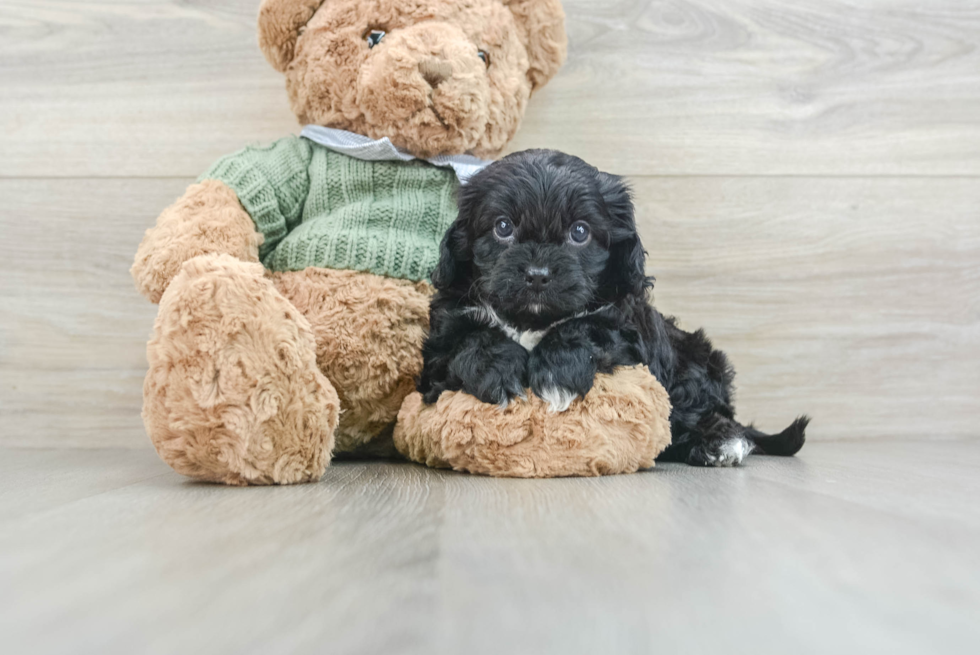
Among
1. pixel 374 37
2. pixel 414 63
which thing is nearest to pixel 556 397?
pixel 414 63

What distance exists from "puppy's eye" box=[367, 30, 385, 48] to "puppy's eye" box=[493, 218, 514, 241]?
1.44 feet

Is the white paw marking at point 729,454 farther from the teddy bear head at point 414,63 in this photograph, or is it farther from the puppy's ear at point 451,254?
the teddy bear head at point 414,63

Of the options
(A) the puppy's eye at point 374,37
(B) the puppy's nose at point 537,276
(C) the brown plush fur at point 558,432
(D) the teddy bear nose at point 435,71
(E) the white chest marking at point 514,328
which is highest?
(A) the puppy's eye at point 374,37

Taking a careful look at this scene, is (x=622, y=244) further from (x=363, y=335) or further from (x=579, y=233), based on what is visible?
(x=363, y=335)

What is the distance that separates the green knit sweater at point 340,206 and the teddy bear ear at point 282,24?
A: 16cm

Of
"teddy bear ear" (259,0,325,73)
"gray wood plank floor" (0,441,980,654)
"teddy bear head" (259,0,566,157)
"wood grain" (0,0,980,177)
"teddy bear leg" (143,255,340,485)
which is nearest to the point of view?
"gray wood plank floor" (0,441,980,654)

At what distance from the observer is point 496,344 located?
110 cm

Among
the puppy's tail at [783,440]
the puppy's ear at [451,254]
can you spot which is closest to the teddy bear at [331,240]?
the puppy's ear at [451,254]

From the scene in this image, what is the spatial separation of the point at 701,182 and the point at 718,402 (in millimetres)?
593

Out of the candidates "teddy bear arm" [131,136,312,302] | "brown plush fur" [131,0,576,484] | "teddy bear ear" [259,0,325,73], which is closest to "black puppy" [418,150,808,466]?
"brown plush fur" [131,0,576,484]

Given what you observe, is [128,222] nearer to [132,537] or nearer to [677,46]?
[132,537]

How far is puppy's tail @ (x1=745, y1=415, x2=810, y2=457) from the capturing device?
1.41 metres

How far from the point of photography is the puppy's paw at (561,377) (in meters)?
1.06

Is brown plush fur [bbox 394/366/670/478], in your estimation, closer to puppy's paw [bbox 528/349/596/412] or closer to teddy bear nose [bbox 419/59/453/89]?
puppy's paw [bbox 528/349/596/412]
